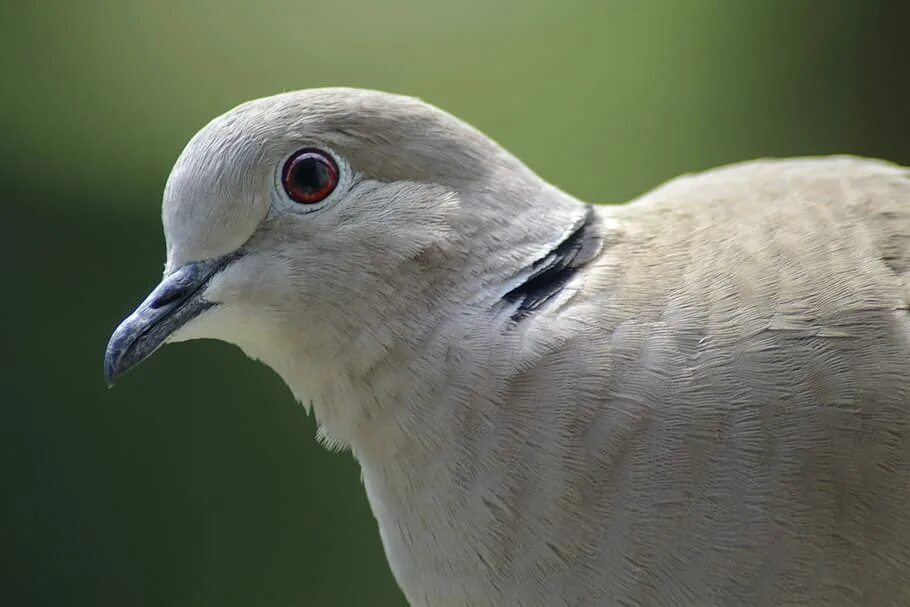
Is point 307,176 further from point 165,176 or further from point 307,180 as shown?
point 165,176

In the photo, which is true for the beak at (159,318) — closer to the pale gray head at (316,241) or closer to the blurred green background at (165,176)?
the pale gray head at (316,241)

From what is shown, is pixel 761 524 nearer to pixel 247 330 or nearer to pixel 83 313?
pixel 247 330

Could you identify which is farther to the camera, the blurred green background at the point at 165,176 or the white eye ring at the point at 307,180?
the blurred green background at the point at 165,176

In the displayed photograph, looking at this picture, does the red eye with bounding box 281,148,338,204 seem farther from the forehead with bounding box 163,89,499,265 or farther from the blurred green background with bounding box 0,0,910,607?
the blurred green background with bounding box 0,0,910,607

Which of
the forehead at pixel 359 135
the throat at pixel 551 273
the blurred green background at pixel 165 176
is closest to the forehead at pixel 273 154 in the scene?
the forehead at pixel 359 135

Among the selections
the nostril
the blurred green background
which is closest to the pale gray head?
the nostril
